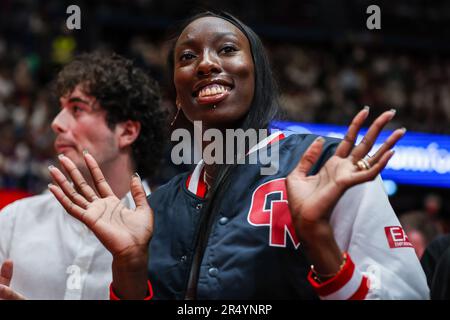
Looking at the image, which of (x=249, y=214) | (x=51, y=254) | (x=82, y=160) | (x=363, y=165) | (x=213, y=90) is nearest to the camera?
(x=363, y=165)

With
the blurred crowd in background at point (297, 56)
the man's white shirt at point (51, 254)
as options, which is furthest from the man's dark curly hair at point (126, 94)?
the blurred crowd in background at point (297, 56)

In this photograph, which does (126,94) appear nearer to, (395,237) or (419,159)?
(395,237)

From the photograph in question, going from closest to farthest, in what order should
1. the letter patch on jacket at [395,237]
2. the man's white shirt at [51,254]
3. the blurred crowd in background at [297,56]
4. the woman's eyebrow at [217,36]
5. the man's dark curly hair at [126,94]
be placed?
1. the letter patch on jacket at [395,237]
2. the woman's eyebrow at [217,36]
3. the man's white shirt at [51,254]
4. the man's dark curly hair at [126,94]
5. the blurred crowd in background at [297,56]

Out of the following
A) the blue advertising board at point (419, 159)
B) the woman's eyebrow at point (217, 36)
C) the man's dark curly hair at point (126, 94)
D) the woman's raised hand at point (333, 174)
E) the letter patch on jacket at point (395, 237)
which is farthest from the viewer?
the blue advertising board at point (419, 159)

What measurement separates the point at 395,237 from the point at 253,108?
0.64 m

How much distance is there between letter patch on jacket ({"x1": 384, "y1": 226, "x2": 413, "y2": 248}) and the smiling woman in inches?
0.5

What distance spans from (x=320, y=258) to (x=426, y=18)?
46.4 ft

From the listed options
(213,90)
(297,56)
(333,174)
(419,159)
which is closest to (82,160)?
(213,90)

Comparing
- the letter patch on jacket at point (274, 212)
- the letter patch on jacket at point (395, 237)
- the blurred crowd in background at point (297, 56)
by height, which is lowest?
the letter patch on jacket at point (395, 237)

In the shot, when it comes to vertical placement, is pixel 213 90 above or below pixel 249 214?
above

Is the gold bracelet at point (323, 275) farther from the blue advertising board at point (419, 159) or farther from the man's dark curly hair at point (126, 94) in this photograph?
the blue advertising board at point (419, 159)

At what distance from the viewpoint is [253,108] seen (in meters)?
2.44

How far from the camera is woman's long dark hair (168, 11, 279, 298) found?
2318 millimetres

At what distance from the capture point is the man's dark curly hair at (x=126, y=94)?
11.2ft
